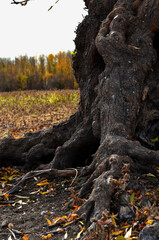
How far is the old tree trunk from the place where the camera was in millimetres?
3182

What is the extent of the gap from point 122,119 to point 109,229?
5.81 ft

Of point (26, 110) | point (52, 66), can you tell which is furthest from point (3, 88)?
point (26, 110)

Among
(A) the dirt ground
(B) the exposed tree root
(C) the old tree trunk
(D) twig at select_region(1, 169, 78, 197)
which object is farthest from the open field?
(A) the dirt ground

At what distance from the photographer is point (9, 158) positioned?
17.6 feet

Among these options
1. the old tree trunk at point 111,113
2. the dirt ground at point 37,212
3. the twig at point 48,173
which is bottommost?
the dirt ground at point 37,212

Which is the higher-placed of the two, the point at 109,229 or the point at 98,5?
the point at 98,5

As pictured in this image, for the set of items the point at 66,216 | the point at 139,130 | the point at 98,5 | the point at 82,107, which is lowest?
the point at 66,216

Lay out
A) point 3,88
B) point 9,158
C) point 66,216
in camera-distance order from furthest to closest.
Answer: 1. point 3,88
2. point 9,158
3. point 66,216

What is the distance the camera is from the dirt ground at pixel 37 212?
2.81 m

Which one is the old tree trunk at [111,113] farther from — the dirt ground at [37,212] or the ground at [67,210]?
the dirt ground at [37,212]

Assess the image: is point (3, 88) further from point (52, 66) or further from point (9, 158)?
point (9, 158)

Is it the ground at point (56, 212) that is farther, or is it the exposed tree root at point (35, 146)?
the exposed tree root at point (35, 146)

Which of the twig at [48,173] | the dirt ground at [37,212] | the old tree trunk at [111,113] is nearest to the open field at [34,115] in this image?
the old tree trunk at [111,113]

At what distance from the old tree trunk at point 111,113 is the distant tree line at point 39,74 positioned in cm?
3057
